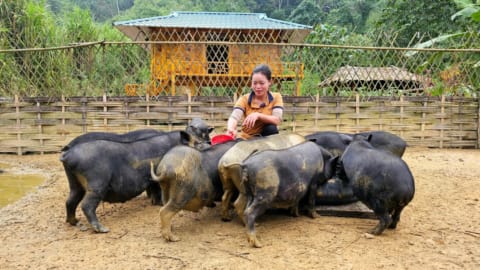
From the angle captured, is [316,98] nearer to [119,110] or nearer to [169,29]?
[119,110]

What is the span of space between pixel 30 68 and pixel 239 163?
6932mm

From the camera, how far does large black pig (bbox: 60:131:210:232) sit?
3.72 meters

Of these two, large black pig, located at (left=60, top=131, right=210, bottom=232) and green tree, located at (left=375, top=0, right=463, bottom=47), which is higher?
green tree, located at (left=375, top=0, right=463, bottom=47)

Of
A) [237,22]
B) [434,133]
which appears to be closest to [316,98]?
[434,133]

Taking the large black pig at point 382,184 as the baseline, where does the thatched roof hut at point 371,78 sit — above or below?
above

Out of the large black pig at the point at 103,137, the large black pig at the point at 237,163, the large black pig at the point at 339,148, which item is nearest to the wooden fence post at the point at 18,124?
the large black pig at the point at 103,137

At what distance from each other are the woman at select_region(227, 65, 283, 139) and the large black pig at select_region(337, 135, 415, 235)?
1.11 meters

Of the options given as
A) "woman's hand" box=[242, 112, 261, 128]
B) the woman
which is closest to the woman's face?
the woman

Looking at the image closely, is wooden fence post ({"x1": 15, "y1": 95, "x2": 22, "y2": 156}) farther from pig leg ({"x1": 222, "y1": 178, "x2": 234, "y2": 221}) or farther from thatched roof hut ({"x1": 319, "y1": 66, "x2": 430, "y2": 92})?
thatched roof hut ({"x1": 319, "y1": 66, "x2": 430, "y2": 92})

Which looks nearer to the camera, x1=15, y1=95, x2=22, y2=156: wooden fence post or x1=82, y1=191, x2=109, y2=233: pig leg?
x1=82, y1=191, x2=109, y2=233: pig leg

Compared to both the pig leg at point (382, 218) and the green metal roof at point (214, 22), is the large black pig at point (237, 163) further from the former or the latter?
the green metal roof at point (214, 22)

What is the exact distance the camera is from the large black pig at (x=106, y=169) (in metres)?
3.72

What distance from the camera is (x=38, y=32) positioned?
32.2ft

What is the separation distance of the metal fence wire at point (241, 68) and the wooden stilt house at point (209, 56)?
0.14ft
